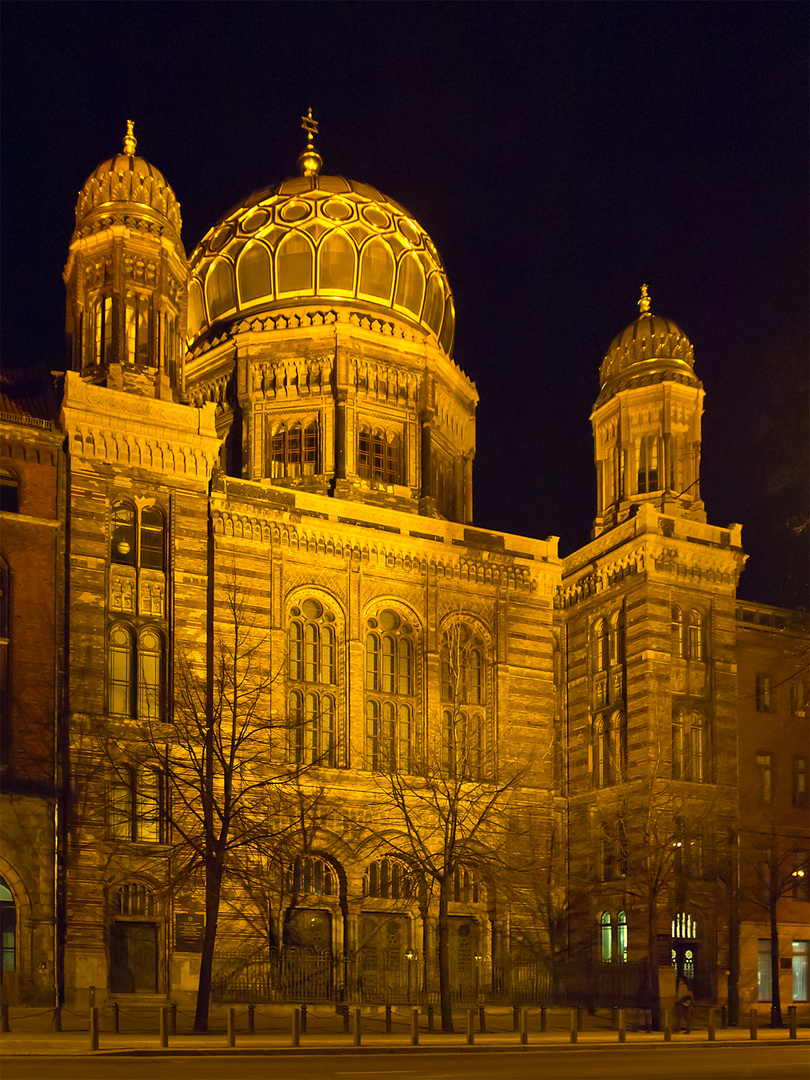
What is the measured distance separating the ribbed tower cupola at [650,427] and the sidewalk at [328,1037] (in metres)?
20.9

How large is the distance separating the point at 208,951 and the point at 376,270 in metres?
32.7

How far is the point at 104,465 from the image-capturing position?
1960 inches

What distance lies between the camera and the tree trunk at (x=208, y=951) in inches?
1474

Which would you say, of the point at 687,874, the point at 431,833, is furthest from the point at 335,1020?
the point at 687,874

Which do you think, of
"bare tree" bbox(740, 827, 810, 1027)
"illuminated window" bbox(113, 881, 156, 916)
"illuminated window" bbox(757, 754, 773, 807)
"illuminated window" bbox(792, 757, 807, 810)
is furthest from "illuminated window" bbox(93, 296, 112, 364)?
"illuminated window" bbox(792, 757, 807, 810)

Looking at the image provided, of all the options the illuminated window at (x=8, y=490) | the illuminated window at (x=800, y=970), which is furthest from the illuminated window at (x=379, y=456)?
the illuminated window at (x=800, y=970)

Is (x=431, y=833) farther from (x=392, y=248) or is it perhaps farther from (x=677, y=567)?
(x=392, y=248)

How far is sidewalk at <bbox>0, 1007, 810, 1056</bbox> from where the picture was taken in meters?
32.8

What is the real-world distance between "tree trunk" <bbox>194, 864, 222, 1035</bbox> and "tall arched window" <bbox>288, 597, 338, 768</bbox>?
13689 mm

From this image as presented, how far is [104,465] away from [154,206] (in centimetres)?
1035

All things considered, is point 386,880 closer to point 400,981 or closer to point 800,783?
point 400,981

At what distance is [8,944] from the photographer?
44969mm

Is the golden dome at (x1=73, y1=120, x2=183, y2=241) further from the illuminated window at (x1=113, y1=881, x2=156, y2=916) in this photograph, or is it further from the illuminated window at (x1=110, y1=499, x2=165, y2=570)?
→ the illuminated window at (x1=113, y1=881, x2=156, y2=916)

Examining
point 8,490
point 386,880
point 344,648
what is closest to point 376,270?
point 344,648
